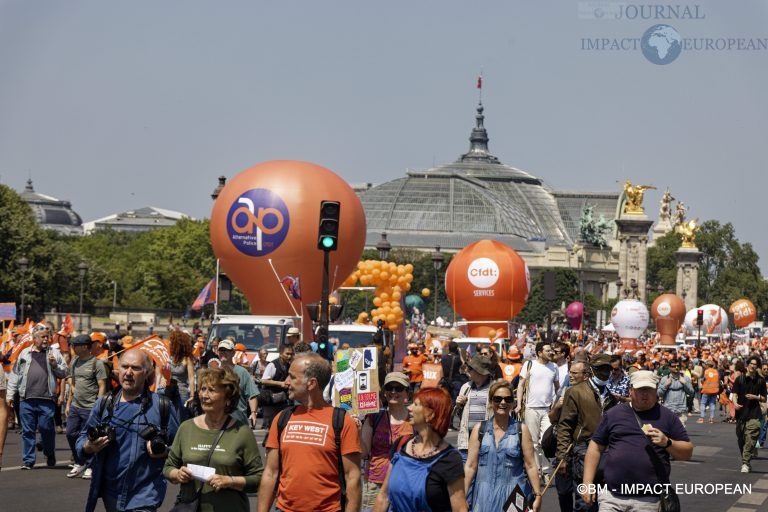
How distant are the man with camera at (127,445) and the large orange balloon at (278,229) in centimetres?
2764

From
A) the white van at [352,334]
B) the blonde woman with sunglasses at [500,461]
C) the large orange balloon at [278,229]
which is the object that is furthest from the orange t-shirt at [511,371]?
the large orange balloon at [278,229]

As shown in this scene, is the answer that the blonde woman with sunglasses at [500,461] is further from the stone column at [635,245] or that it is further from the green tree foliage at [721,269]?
the green tree foliage at [721,269]

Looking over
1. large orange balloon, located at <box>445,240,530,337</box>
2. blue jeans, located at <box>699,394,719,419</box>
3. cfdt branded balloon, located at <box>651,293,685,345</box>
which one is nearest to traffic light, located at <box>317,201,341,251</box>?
blue jeans, located at <box>699,394,719,419</box>

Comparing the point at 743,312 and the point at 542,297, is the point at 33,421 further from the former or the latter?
the point at 542,297

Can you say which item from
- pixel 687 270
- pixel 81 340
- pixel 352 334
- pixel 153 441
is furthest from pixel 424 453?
pixel 687 270

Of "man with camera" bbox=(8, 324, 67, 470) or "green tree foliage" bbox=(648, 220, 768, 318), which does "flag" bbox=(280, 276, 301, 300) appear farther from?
"green tree foliage" bbox=(648, 220, 768, 318)

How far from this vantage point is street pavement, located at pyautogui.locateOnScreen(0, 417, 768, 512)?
1505cm

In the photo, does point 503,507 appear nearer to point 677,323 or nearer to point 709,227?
point 677,323

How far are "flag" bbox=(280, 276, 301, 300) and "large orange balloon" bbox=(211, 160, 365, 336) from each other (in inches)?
8.5

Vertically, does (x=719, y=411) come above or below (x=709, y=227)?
below

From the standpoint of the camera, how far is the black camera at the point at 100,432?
361 inches

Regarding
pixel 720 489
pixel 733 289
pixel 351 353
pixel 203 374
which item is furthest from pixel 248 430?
pixel 733 289

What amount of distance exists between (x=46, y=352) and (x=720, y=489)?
25.7ft

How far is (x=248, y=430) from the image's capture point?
8680mm
